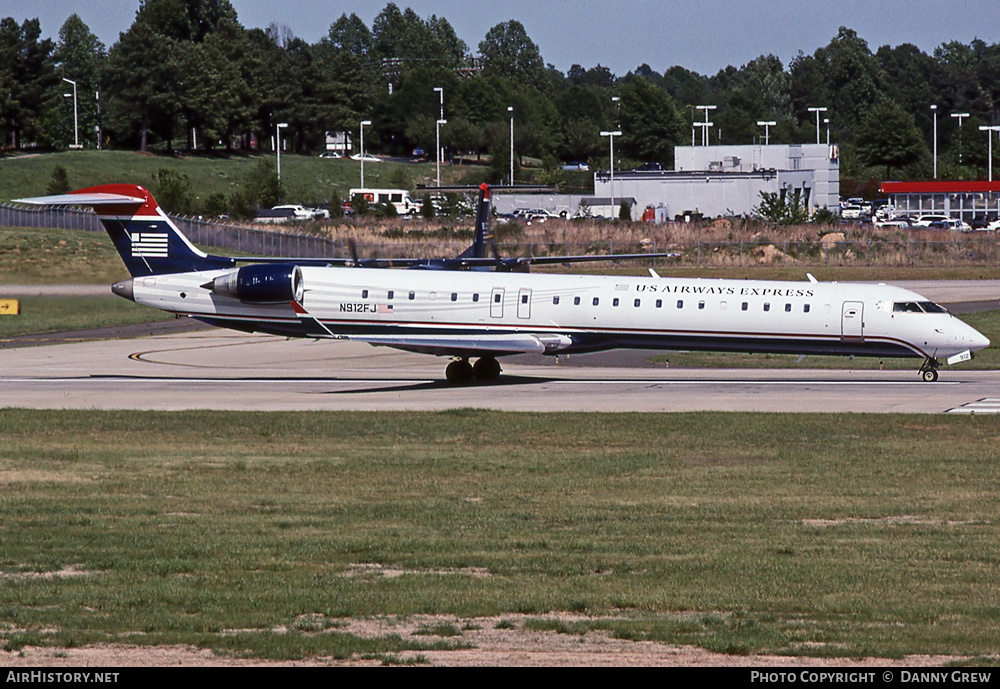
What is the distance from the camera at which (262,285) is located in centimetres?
3528

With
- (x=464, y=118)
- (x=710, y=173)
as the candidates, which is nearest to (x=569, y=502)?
(x=710, y=173)

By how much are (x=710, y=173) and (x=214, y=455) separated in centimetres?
10295

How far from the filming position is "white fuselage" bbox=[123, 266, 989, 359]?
107 ft

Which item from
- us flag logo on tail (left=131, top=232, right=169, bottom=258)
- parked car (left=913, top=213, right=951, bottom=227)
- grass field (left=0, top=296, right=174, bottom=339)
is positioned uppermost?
parked car (left=913, top=213, right=951, bottom=227)

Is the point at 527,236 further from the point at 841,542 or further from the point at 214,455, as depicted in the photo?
the point at 841,542

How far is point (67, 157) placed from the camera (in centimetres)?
13400

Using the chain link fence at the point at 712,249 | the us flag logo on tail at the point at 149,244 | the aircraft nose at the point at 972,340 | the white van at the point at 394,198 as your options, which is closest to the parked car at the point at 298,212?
the white van at the point at 394,198

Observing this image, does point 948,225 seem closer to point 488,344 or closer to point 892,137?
point 892,137

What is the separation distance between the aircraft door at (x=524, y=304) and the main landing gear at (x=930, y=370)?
407 inches

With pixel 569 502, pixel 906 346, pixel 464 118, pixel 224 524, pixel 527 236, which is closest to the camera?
pixel 224 524

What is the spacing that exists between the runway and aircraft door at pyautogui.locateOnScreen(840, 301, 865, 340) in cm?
145

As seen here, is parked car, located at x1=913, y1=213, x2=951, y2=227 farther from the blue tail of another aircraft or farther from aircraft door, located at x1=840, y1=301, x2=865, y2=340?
the blue tail of another aircraft

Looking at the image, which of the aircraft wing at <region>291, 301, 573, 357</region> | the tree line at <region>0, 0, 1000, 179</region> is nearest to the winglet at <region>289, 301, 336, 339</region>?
Answer: the aircraft wing at <region>291, 301, 573, 357</region>

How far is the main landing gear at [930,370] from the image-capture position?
33.7 meters
